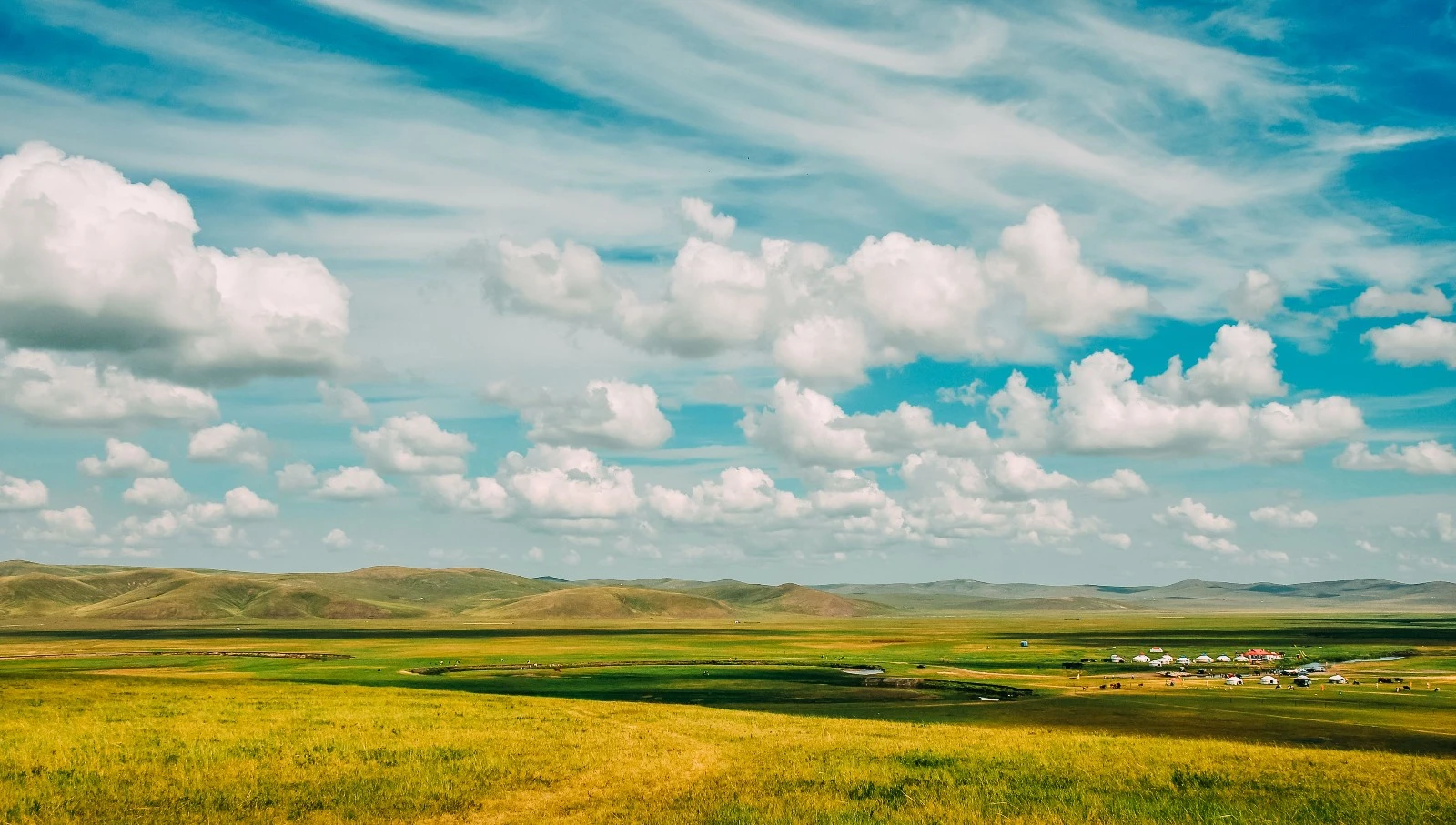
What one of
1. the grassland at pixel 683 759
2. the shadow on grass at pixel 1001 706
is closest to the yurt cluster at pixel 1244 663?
the shadow on grass at pixel 1001 706

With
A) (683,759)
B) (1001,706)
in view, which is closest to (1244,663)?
(1001,706)

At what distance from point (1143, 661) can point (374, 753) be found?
13772cm

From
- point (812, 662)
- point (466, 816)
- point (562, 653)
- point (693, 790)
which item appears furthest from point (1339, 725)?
point (562, 653)

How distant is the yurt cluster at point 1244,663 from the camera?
10719cm

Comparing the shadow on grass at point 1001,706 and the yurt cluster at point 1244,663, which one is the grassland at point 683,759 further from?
the yurt cluster at point 1244,663

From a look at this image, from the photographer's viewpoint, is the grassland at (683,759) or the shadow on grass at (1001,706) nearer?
the grassland at (683,759)

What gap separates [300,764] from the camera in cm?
3509

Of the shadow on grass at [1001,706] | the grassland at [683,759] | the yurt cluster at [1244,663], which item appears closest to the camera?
the grassland at [683,759]

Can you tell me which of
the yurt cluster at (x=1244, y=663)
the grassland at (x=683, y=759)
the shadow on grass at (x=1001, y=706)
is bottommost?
the yurt cluster at (x=1244, y=663)

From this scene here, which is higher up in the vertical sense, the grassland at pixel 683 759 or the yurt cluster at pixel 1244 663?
the grassland at pixel 683 759

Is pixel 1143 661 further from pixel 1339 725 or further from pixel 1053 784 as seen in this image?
pixel 1053 784

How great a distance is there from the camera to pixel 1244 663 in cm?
15125

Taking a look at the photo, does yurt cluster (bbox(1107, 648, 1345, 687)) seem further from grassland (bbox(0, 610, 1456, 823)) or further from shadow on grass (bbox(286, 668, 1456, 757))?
grassland (bbox(0, 610, 1456, 823))

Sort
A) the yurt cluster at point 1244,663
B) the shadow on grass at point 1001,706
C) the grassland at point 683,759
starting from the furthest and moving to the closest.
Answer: the yurt cluster at point 1244,663, the shadow on grass at point 1001,706, the grassland at point 683,759
